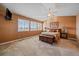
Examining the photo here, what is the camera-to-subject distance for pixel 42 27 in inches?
129

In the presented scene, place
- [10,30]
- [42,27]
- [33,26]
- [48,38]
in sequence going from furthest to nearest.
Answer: [48,38], [10,30], [33,26], [42,27]

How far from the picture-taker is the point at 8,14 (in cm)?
348

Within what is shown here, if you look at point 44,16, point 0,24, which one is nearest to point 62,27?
point 44,16

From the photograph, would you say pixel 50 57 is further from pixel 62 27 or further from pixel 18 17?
pixel 18 17

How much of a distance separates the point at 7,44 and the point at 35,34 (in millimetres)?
1303

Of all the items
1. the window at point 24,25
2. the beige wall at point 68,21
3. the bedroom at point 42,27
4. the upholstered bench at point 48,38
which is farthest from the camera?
the upholstered bench at point 48,38

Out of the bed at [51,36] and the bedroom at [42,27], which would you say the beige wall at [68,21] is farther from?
the bed at [51,36]

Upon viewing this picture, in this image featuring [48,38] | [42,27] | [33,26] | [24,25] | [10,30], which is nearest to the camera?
[42,27]

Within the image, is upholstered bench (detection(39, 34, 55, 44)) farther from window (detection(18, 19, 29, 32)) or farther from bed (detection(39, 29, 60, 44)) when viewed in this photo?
window (detection(18, 19, 29, 32))

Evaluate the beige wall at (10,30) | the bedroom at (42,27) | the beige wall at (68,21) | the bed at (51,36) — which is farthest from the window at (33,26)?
the beige wall at (68,21)

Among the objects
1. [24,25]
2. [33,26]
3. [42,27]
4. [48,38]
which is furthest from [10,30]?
[48,38]

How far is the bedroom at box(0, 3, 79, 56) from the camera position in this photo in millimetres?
2924

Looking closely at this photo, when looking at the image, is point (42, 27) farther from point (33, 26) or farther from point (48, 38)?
point (48, 38)

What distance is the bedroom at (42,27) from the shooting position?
292 cm
